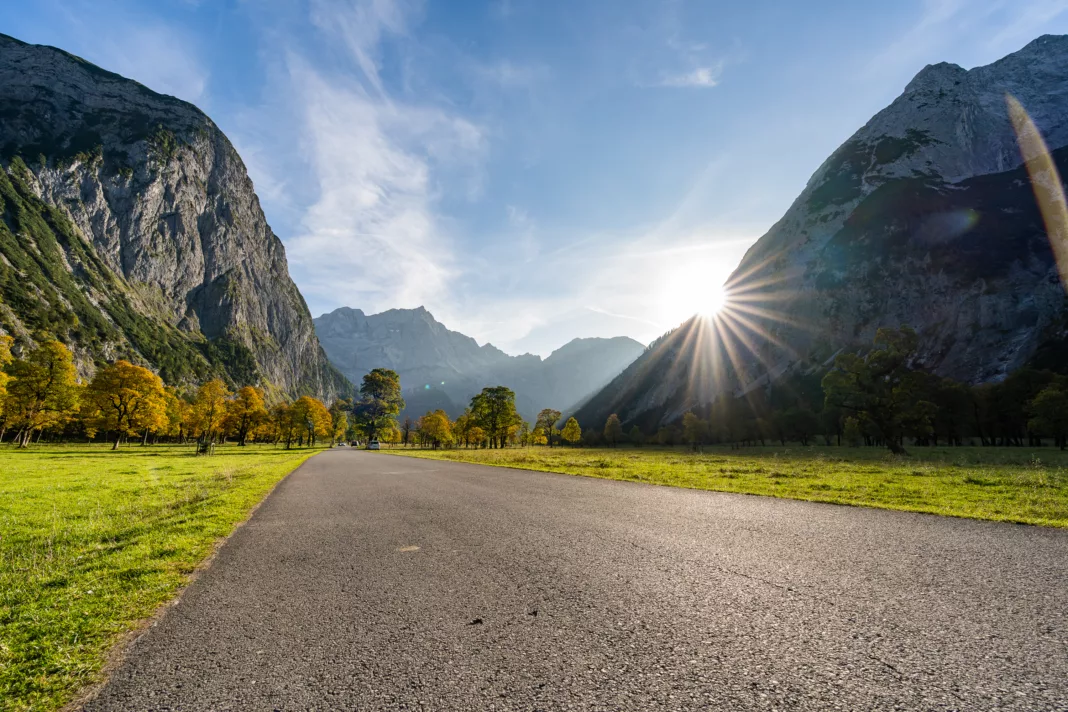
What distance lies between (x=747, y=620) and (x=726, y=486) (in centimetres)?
1398

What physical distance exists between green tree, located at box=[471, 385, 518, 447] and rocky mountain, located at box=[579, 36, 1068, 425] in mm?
123346

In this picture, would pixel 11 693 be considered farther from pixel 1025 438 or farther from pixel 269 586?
pixel 1025 438

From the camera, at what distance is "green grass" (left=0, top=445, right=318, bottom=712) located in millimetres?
3820

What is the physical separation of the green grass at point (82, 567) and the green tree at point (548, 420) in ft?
308

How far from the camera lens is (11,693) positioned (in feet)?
11.2

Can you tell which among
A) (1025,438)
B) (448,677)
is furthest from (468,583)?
(1025,438)

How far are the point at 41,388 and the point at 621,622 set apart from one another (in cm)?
6566

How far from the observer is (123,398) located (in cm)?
4812

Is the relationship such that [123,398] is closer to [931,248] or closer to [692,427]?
[692,427]

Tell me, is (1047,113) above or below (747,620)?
above

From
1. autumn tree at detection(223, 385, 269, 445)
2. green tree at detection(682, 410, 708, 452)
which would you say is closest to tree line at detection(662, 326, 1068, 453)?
green tree at detection(682, 410, 708, 452)

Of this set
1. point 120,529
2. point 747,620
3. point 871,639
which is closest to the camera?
point 871,639

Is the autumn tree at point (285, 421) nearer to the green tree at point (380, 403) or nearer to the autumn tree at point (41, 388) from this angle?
the green tree at point (380, 403)

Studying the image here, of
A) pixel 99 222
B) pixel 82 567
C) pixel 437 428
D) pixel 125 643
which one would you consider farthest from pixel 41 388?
pixel 99 222
